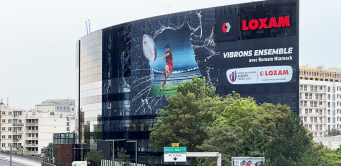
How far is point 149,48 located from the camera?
9694 centimetres

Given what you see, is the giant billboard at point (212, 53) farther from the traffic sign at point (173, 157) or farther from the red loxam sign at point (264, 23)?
the traffic sign at point (173, 157)

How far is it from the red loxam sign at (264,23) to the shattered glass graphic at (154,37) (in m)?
6.71

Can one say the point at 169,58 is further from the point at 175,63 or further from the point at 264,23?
the point at 264,23

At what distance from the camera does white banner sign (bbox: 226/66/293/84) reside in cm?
8006

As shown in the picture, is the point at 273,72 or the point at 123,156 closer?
the point at 273,72

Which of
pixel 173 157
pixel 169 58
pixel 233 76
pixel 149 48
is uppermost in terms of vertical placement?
pixel 149 48

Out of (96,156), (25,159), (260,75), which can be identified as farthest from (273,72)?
(25,159)

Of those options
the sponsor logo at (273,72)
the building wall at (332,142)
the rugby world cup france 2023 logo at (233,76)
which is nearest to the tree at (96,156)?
the rugby world cup france 2023 logo at (233,76)

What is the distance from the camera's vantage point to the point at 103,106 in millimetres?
107688

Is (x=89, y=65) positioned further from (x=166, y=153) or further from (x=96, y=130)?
(x=166, y=153)

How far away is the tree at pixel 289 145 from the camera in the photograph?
4466 centimetres

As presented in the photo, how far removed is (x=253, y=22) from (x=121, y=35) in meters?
30.3

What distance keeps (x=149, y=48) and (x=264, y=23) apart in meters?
23.9

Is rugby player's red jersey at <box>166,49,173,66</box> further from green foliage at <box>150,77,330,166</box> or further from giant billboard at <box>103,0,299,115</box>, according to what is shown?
green foliage at <box>150,77,330,166</box>
